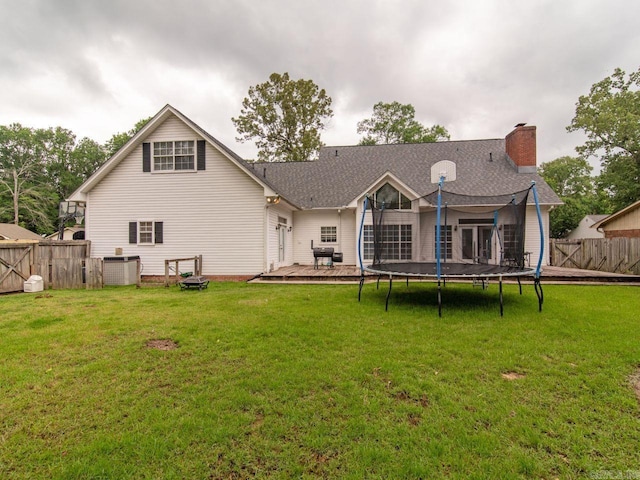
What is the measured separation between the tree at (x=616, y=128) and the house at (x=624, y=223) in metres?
4.82

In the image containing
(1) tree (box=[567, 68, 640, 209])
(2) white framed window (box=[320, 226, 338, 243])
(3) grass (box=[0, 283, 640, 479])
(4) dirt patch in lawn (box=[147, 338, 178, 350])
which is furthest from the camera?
(1) tree (box=[567, 68, 640, 209])

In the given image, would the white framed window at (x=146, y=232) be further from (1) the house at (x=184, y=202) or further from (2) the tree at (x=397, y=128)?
(2) the tree at (x=397, y=128)

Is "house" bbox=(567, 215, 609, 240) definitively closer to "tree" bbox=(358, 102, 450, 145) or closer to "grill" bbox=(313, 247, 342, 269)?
"tree" bbox=(358, 102, 450, 145)

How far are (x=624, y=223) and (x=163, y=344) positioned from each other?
76.3 feet

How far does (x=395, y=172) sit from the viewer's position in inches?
631

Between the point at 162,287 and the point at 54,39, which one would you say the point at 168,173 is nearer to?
the point at 162,287

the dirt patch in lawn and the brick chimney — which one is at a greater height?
the brick chimney

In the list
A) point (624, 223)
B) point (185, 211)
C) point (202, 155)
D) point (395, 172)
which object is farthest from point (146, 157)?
point (624, 223)

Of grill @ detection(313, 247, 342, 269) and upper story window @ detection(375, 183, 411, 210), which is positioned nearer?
upper story window @ detection(375, 183, 411, 210)

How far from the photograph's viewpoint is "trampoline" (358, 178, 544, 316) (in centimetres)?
635

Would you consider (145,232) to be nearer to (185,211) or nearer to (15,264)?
(185,211)

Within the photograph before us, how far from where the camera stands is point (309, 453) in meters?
2.05

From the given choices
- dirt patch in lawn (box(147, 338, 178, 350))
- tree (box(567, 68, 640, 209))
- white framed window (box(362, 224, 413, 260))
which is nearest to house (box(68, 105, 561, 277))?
white framed window (box(362, 224, 413, 260))

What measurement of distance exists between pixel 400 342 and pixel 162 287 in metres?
8.25
